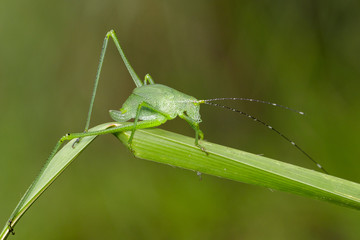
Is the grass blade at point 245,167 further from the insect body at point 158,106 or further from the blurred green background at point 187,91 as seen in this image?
the blurred green background at point 187,91

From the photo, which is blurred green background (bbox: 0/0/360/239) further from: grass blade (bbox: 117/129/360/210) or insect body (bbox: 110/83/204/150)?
grass blade (bbox: 117/129/360/210)

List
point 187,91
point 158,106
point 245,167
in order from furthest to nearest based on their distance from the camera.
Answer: point 187,91, point 158,106, point 245,167

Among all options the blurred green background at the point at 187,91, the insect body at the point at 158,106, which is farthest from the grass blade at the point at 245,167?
the blurred green background at the point at 187,91

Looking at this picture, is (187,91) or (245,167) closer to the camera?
(245,167)

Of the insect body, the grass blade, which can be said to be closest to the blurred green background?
the insect body

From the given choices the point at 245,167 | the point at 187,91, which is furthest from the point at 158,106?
the point at 187,91

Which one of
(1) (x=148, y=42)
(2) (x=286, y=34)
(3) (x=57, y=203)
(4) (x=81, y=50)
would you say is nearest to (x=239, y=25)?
(2) (x=286, y=34)

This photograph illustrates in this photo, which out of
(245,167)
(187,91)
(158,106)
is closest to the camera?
(245,167)

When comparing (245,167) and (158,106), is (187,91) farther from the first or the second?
(245,167)
